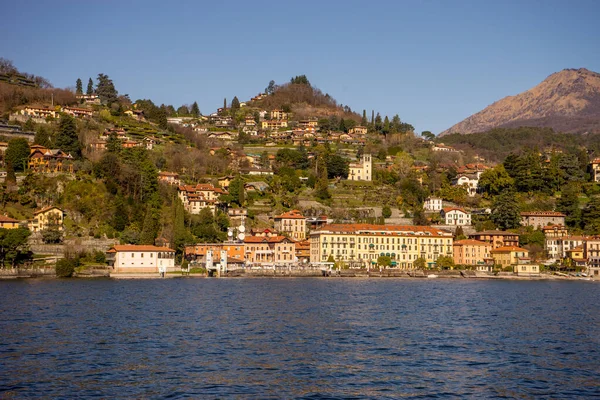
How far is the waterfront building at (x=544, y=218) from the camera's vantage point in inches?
3922

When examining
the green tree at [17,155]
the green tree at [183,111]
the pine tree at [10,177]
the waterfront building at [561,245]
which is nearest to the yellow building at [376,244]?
the waterfront building at [561,245]

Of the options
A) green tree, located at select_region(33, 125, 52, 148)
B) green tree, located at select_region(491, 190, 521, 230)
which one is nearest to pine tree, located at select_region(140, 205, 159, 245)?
green tree, located at select_region(33, 125, 52, 148)

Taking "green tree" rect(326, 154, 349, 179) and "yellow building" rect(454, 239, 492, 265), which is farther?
"green tree" rect(326, 154, 349, 179)

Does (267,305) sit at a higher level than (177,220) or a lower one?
lower

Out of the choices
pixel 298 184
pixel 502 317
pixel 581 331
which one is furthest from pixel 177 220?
pixel 581 331

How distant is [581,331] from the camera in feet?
114

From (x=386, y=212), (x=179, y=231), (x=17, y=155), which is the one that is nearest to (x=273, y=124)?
(x=386, y=212)

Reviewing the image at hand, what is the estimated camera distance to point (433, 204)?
110 metres

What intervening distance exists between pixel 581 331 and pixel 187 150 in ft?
296

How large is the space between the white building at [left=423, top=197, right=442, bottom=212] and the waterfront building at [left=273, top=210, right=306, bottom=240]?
22020 mm

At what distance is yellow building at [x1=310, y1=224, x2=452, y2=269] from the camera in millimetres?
89812

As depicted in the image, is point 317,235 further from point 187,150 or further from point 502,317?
point 502,317

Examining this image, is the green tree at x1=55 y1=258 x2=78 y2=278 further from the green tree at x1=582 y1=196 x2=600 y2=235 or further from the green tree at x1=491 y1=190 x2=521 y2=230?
the green tree at x1=582 y1=196 x2=600 y2=235

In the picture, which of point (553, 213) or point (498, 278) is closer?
point (498, 278)
